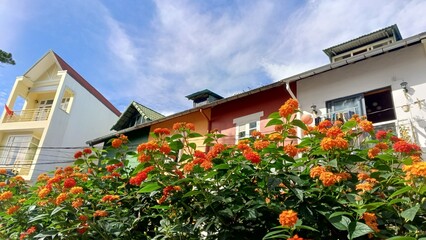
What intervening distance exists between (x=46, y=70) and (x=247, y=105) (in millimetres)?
15314

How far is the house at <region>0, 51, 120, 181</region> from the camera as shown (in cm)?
1589

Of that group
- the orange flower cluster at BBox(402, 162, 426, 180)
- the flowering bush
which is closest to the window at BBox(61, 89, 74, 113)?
the flowering bush

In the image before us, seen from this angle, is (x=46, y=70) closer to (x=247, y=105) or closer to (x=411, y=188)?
(x=247, y=105)

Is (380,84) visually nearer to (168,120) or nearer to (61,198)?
(61,198)

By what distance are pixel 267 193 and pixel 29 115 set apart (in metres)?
19.6

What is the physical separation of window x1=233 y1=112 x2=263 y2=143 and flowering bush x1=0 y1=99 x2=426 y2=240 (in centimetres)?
632

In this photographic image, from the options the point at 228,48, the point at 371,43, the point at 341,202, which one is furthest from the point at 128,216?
the point at 371,43

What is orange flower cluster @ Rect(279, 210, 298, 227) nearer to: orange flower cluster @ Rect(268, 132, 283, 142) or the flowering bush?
the flowering bush

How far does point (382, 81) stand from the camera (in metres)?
7.16

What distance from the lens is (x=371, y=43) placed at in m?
9.19

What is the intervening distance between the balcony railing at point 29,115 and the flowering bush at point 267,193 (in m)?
16.2

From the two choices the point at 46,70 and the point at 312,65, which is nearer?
the point at 312,65

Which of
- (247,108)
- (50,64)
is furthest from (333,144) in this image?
(50,64)

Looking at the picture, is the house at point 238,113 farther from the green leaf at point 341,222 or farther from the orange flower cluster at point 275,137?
the green leaf at point 341,222
